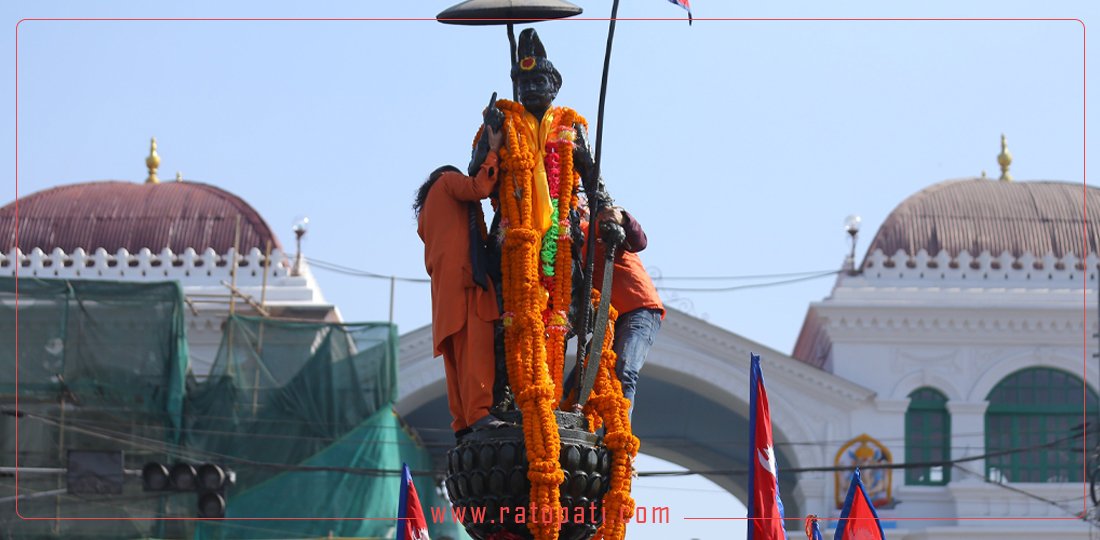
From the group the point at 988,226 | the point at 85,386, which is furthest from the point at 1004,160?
the point at 85,386

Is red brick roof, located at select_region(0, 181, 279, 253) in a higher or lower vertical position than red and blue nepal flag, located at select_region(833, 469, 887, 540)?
higher

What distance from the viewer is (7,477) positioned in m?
24.6

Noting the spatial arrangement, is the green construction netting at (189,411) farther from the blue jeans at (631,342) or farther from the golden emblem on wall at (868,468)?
the blue jeans at (631,342)

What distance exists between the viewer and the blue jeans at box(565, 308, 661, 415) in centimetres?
853

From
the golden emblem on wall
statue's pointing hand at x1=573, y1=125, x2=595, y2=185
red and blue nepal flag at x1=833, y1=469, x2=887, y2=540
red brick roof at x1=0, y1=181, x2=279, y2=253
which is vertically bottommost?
the golden emblem on wall

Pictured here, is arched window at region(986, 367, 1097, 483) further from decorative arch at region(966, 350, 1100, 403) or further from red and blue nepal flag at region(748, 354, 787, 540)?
red and blue nepal flag at region(748, 354, 787, 540)

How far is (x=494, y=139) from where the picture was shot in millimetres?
8430

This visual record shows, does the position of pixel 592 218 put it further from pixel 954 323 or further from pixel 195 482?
pixel 954 323

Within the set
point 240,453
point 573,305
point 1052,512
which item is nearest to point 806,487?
point 1052,512

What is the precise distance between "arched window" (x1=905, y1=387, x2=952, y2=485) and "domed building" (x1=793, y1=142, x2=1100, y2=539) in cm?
2

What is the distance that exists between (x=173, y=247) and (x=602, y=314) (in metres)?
23.8

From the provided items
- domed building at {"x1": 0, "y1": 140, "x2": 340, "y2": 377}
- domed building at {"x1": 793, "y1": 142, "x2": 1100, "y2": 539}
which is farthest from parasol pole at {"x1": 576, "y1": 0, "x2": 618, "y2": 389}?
domed building at {"x1": 793, "y1": 142, "x2": 1100, "y2": 539}

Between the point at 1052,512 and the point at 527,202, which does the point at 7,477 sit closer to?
the point at 1052,512

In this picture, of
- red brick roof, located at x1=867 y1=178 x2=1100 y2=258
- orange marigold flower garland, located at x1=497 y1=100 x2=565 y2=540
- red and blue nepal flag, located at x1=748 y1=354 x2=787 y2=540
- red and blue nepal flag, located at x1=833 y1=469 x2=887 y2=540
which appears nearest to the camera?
orange marigold flower garland, located at x1=497 y1=100 x2=565 y2=540
